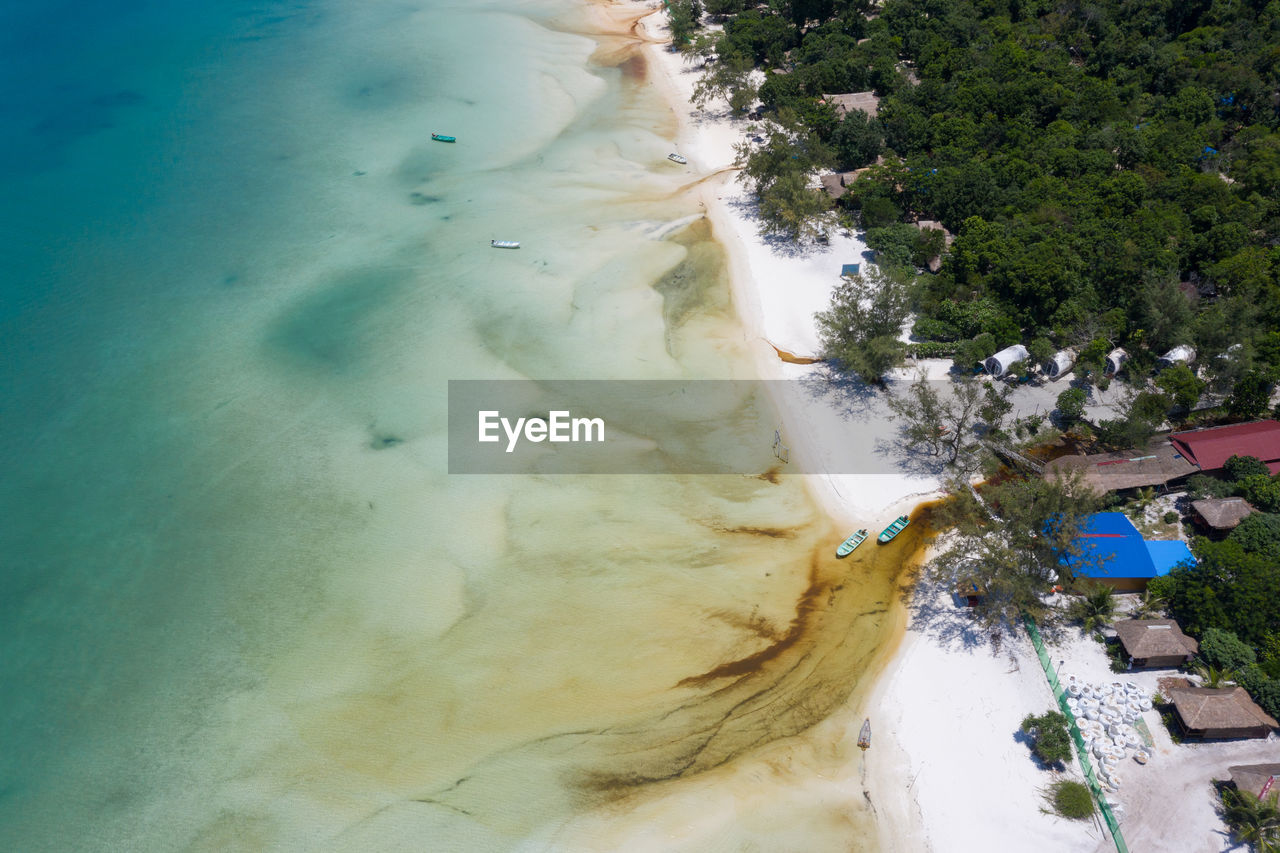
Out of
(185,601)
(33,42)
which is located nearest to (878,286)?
(185,601)

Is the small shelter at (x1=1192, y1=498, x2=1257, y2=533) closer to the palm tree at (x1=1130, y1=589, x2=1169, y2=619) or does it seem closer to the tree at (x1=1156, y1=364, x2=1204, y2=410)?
the palm tree at (x1=1130, y1=589, x2=1169, y2=619)

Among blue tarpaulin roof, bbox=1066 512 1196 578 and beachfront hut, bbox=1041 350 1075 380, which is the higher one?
beachfront hut, bbox=1041 350 1075 380

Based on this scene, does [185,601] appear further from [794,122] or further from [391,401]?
[794,122]

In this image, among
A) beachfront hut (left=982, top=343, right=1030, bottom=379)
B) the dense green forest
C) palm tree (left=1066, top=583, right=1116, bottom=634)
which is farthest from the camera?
the dense green forest

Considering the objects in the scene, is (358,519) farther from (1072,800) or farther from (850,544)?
(1072,800)

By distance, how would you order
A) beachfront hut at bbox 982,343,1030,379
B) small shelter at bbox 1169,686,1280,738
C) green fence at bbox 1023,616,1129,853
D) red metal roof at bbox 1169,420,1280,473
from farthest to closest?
beachfront hut at bbox 982,343,1030,379
red metal roof at bbox 1169,420,1280,473
small shelter at bbox 1169,686,1280,738
green fence at bbox 1023,616,1129,853

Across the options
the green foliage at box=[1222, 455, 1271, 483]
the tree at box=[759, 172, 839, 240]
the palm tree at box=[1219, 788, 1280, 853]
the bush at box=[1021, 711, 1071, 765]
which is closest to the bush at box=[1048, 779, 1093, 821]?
the bush at box=[1021, 711, 1071, 765]

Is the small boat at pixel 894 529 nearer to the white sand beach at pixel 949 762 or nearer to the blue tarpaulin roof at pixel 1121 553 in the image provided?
the white sand beach at pixel 949 762

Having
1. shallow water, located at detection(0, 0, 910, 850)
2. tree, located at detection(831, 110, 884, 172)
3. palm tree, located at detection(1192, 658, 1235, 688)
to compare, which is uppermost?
tree, located at detection(831, 110, 884, 172)
